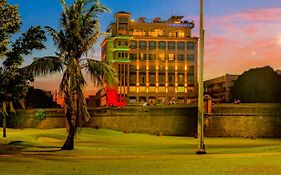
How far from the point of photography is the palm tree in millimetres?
33844

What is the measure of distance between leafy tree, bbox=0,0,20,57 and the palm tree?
9.13 feet

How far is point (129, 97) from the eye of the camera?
179 meters

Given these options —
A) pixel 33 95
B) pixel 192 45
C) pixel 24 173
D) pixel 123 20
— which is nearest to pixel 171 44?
pixel 192 45

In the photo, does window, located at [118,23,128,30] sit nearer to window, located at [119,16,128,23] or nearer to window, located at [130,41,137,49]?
window, located at [119,16,128,23]

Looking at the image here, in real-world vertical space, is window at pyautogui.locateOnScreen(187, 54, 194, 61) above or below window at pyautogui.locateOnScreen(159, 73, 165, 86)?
above

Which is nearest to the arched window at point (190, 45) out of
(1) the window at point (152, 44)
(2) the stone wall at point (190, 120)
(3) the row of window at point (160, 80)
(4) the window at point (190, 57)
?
(4) the window at point (190, 57)

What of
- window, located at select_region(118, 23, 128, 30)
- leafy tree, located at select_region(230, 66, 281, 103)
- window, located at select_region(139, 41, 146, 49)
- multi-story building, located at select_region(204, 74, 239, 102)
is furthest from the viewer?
window, located at select_region(139, 41, 146, 49)

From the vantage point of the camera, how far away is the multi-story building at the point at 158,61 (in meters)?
180

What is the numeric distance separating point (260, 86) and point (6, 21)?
8527 centimetres

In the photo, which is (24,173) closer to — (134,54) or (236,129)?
(236,129)

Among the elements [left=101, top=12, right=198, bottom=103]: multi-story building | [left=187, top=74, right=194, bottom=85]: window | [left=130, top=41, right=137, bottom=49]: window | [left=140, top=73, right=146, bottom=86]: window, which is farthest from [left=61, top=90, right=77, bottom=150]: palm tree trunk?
[left=187, top=74, right=194, bottom=85]: window

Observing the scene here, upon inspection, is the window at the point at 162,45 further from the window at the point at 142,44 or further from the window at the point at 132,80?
the window at the point at 132,80

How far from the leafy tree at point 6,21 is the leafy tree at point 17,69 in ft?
4.86

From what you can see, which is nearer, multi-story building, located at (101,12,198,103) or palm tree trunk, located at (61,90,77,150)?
palm tree trunk, located at (61,90,77,150)
